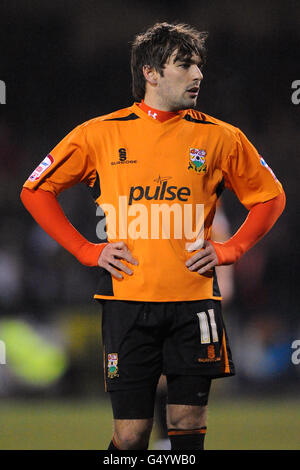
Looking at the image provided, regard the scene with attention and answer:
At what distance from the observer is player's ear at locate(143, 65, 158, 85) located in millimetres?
2881

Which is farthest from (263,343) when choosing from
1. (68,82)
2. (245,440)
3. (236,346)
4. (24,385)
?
(68,82)

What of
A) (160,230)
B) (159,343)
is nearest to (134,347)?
(159,343)

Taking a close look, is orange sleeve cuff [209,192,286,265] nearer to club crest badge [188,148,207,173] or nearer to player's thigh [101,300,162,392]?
club crest badge [188,148,207,173]

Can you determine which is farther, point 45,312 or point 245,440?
point 45,312

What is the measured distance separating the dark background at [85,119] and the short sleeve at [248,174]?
8.68ft

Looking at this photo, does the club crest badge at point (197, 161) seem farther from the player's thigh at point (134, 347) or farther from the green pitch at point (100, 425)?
the green pitch at point (100, 425)

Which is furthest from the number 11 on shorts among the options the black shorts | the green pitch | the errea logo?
the green pitch

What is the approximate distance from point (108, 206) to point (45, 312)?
298 cm

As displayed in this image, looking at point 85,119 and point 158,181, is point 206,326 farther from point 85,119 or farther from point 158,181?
point 85,119

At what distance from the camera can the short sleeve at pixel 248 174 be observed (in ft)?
9.52

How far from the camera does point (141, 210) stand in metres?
2.77

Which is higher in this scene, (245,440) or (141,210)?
(141,210)
